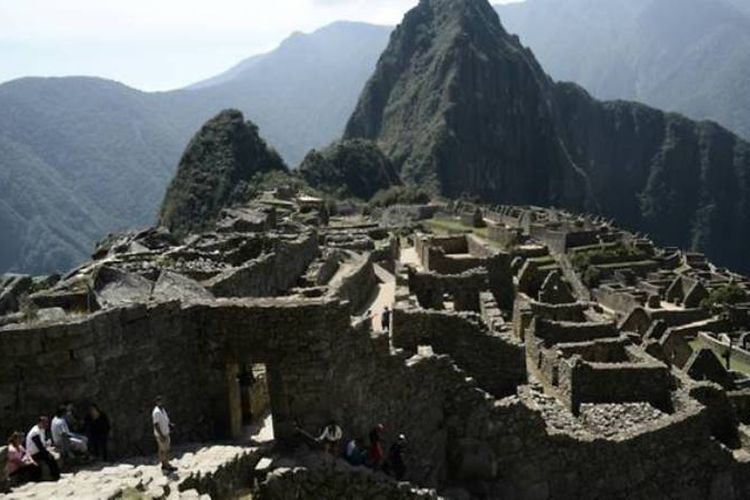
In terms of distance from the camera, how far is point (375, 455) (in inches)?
523

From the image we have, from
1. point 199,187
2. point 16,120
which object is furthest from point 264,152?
point 16,120

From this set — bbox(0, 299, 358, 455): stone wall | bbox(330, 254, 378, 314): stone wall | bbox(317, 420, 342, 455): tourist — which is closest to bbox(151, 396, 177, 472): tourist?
bbox(0, 299, 358, 455): stone wall

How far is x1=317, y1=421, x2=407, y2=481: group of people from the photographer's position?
1269 centimetres

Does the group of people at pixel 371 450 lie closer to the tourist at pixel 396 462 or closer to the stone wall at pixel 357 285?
the tourist at pixel 396 462

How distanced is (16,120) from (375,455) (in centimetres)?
13411

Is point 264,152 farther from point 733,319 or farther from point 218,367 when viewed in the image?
point 218,367

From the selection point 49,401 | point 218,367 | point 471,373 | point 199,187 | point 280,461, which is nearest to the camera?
point 49,401

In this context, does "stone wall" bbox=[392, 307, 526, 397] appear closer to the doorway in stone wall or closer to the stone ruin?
the stone ruin

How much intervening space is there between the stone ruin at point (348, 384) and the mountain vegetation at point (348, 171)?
4218 inches

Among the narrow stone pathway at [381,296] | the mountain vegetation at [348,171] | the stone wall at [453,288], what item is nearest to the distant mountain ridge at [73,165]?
the mountain vegetation at [348,171]

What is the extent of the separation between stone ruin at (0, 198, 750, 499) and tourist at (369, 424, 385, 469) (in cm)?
23

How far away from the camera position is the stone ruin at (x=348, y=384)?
460 inches

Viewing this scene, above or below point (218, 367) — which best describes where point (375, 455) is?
below

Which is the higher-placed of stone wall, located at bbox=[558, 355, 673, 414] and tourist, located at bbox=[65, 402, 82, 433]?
tourist, located at bbox=[65, 402, 82, 433]
